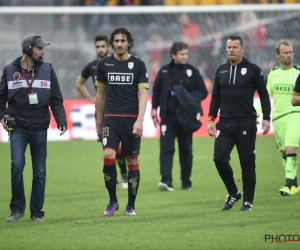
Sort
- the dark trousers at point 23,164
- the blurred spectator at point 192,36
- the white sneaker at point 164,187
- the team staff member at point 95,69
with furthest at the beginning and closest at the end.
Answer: the blurred spectator at point 192,36
the white sneaker at point 164,187
the team staff member at point 95,69
the dark trousers at point 23,164

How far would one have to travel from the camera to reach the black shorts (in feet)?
35.0

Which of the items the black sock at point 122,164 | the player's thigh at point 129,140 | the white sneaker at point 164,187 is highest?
the player's thigh at point 129,140

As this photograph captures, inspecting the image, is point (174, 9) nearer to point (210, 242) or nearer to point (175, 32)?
point (175, 32)

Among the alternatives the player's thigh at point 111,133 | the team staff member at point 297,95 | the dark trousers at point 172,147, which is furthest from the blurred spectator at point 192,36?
the team staff member at point 297,95

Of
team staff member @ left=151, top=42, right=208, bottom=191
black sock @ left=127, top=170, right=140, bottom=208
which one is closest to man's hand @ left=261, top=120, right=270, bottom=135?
black sock @ left=127, top=170, right=140, bottom=208

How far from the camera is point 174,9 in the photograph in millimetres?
23250

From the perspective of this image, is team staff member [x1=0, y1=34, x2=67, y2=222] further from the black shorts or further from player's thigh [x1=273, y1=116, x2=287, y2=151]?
player's thigh [x1=273, y1=116, x2=287, y2=151]

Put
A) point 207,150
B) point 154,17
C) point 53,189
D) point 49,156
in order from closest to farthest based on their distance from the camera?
point 53,189
point 49,156
point 207,150
point 154,17

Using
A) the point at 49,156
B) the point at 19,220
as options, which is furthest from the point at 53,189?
the point at 49,156

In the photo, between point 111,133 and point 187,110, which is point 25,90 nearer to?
point 111,133

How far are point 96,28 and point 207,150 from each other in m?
5.60

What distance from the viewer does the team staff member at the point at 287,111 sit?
1345cm

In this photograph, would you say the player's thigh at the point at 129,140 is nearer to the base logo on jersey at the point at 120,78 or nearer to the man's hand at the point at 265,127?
the base logo on jersey at the point at 120,78

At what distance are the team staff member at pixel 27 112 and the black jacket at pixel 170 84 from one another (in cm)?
450
